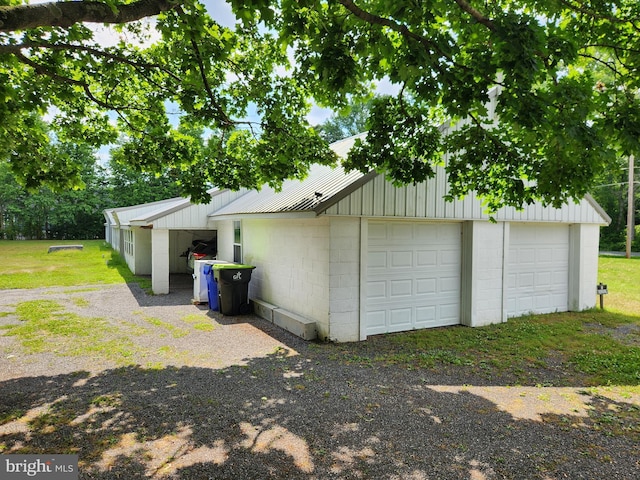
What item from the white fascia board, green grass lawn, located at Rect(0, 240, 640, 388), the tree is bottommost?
green grass lawn, located at Rect(0, 240, 640, 388)

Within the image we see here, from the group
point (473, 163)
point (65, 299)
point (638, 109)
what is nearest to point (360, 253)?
point (473, 163)

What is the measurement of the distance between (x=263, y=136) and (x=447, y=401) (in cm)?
570

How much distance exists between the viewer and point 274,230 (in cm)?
912

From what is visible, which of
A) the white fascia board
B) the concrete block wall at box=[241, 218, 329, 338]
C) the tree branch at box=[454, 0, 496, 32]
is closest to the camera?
the tree branch at box=[454, 0, 496, 32]

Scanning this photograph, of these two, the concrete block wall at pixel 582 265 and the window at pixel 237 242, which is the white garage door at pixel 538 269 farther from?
the window at pixel 237 242

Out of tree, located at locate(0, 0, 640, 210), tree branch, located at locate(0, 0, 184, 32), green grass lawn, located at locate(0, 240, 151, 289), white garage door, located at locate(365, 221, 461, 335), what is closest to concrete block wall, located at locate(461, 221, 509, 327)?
white garage door, located at locate(365, 221, 461, 335)

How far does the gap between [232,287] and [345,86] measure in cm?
594

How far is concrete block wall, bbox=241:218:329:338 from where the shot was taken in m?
7.04

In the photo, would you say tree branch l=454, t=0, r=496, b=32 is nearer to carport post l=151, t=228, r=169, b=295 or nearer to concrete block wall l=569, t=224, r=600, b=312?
concrete block wall l=569, t=224, r=600, b=312

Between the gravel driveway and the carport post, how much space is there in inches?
208

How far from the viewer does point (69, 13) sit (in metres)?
3.63

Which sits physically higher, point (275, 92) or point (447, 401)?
point (275, 92)

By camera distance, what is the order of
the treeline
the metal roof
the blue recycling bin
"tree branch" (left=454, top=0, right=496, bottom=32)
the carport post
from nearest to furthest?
1. "tree branch" (left=454, top=0, right=496, bottom=32)
2. the metal roof
3. the blue recycling bin
4. the carport post
5. the treeline

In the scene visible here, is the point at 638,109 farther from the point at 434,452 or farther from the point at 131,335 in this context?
the point at 131,335
